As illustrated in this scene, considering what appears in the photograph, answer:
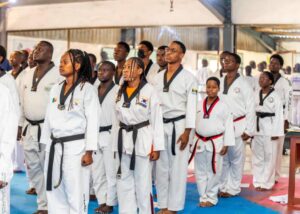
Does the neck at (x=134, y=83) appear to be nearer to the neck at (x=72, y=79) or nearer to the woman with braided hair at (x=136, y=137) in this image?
the woman with braided hair at (x=136, y=137)

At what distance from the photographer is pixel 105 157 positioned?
16.8ft

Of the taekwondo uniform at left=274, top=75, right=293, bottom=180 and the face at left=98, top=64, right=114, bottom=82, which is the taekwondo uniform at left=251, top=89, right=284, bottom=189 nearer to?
the taekwondo uniform at left=274, top=75, right=293, bottom=180

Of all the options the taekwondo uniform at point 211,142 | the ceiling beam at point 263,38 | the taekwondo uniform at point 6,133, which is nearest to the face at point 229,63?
the taekwondo uniform at point 211,142

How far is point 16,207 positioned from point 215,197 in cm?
222

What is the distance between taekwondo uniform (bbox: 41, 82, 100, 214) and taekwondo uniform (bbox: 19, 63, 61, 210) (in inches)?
35.1

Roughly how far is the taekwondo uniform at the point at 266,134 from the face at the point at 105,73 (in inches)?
94.2

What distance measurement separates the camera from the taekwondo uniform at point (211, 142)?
5552 mm

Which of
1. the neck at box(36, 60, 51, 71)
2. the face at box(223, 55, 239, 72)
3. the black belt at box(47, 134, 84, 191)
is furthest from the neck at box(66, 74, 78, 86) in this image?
the face at box(223, 55, 239, 72)

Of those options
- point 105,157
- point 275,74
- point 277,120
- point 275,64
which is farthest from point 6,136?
point 275,74

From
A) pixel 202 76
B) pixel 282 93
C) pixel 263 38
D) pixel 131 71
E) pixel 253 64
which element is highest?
pixel 263 38

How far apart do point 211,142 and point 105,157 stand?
4.09 ft

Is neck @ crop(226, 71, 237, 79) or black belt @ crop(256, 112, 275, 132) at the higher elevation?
neck @ crop(226, 71, 237, 79)

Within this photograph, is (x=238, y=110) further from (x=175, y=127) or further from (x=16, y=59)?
(x=16, y=59)

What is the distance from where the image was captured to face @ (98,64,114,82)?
17.1 ft
